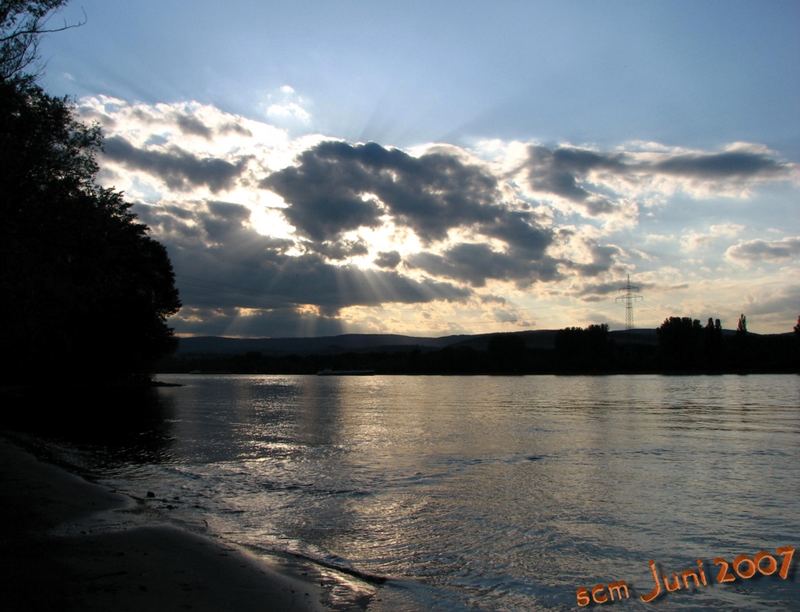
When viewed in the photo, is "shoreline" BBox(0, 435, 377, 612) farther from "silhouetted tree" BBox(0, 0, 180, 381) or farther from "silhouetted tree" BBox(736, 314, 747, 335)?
"silhouetted tree" BBox(736, 314, 747, 335)

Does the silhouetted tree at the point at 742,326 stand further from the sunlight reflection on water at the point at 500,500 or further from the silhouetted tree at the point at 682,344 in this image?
the sunlight reflection on water at the point at 500,500

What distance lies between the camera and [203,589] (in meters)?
9.97

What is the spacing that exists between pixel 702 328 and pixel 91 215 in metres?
201

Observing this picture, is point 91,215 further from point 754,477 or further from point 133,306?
point 133,306

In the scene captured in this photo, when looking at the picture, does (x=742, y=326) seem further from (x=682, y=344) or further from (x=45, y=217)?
(x=45, y=217)

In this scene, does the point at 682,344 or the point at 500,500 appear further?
the point at 682,344

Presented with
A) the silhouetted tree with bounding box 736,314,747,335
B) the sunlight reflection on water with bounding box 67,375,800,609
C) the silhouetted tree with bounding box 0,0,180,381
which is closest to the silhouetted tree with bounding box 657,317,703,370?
the silhouetted tree with bounding box 736,314,747,335

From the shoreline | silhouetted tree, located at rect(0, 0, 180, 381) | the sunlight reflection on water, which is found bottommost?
the sunlight reflection on water

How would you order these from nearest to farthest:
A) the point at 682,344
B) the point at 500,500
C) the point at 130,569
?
the point at 130,569 → the point at 500,500 → the point at 682,344

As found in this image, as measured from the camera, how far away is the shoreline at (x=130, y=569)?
8.97 metres

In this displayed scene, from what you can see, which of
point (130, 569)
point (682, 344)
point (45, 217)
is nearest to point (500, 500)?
point (130, 569)

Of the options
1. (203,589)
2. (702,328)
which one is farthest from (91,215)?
(702,328)

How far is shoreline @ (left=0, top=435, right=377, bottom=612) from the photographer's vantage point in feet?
29.4

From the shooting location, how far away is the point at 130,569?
34.0 feet
